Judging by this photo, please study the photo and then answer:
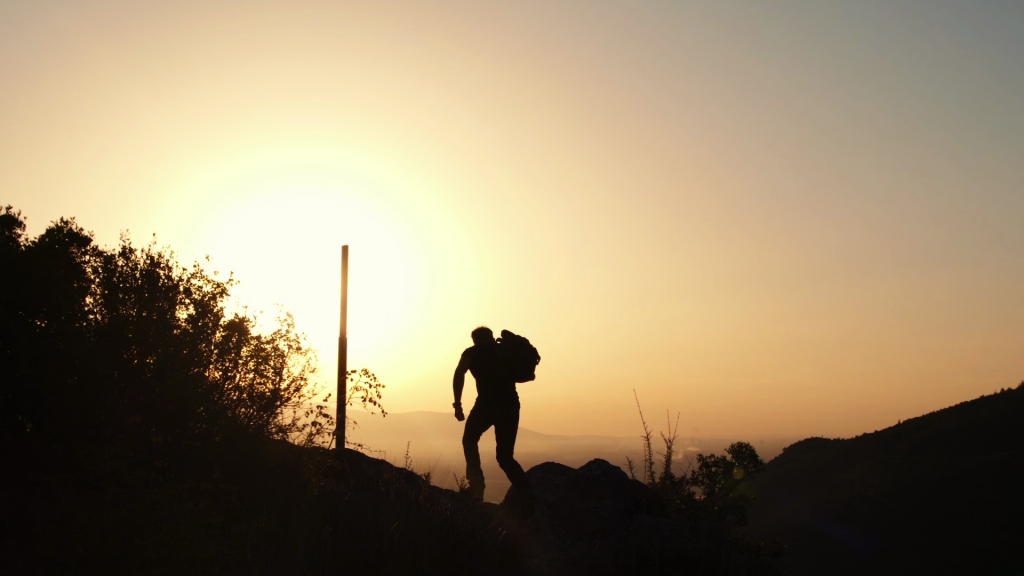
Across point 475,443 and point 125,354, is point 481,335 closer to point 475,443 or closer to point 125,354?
point 475,443

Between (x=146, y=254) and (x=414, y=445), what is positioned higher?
(x=146, y=254)

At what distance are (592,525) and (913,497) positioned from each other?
47100mm

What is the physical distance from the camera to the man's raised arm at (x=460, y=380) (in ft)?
24.7

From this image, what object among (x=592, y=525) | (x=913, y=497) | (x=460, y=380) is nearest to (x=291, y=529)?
(x=460, y=380)

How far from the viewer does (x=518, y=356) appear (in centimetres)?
784

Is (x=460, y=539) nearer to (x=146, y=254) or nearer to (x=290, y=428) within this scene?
(x=290, y=428)

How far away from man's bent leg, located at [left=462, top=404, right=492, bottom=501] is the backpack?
573 millimetres

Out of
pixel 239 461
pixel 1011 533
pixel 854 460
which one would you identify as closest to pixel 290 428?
pixel 239 461

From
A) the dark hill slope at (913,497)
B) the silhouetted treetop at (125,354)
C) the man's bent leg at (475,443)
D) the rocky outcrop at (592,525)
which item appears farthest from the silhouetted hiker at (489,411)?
the dark hill slope at (913,497)

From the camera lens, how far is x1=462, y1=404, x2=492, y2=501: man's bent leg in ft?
25.6

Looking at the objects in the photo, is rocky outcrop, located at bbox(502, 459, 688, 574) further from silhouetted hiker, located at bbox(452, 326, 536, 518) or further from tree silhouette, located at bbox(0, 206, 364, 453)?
tree silhouette, located at bbox(0, 206, 364, 453)

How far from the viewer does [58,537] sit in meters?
5.43

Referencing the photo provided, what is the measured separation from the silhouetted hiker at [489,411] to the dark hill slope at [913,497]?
31.2 m

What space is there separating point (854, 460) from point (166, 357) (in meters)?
58.8
